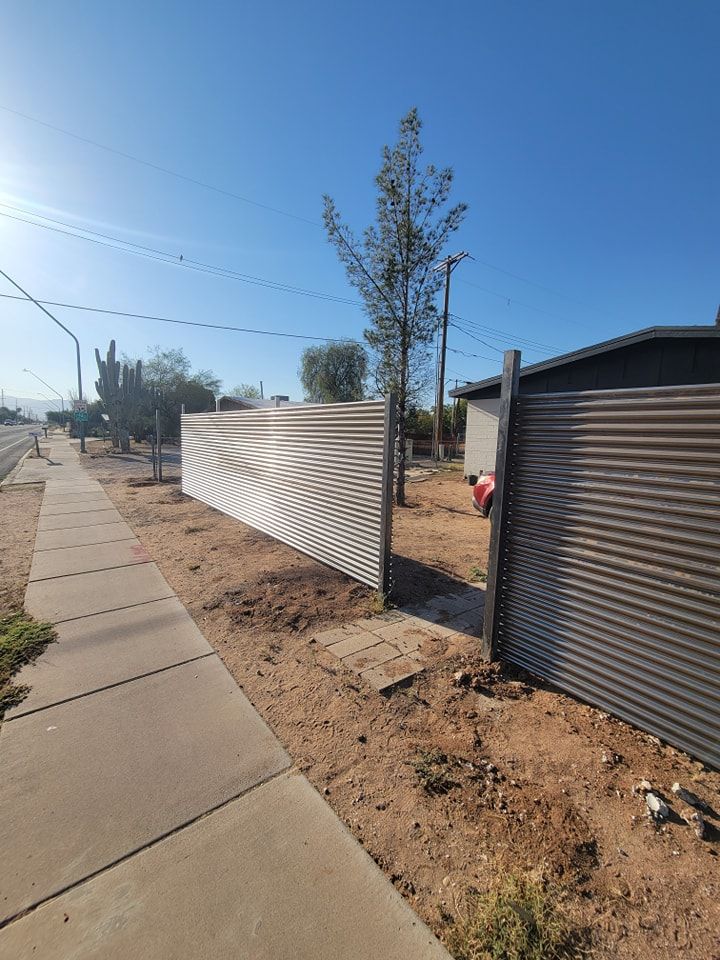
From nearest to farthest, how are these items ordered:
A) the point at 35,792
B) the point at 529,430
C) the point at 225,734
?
the point at 35,792 < the point at 225,734 < the point at 529,430

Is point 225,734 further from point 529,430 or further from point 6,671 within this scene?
point 529,430

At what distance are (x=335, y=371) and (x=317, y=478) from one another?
32.9 meters

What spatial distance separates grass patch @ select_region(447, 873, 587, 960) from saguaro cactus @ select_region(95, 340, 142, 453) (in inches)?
1188

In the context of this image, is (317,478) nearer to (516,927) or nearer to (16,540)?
(516,927)

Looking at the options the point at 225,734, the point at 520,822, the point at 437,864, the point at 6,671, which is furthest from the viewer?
the point at 6,671

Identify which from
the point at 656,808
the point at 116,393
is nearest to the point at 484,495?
the point at 656,808

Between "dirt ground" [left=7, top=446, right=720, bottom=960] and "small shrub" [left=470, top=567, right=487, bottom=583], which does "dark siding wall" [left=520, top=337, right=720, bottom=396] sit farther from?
"dirt ground" [left=7, top=446, right=720, bottom=960]

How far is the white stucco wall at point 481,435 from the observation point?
14195mm

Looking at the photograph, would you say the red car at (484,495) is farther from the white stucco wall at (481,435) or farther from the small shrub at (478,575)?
the white stucco wall at (481,435)

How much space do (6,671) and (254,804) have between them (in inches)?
92.5

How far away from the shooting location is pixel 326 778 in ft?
6.90

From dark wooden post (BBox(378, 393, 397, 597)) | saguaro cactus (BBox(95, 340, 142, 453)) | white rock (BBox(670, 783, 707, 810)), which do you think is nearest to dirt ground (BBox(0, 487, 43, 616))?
dark wooden post (BBox(378, 393, 397, 597))

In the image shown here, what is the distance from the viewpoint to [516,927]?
1420mm

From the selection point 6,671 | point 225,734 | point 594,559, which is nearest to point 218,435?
point 6,671
